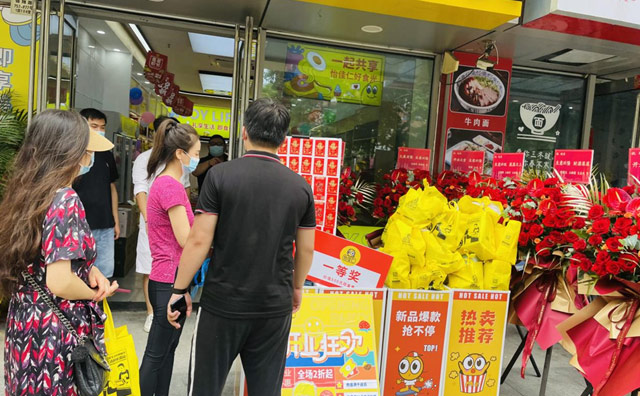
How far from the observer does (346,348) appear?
2535mm

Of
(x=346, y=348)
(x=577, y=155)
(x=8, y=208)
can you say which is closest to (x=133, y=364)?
(x=8, y=208)

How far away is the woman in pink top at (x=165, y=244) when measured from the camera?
Answer: 2328 mm

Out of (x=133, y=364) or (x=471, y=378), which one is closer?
(x=133, y=364)

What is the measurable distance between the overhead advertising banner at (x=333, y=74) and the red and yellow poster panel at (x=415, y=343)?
270cm

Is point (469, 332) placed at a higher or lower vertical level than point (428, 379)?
higher

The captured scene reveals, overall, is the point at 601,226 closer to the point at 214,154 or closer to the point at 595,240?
the point at 595,240

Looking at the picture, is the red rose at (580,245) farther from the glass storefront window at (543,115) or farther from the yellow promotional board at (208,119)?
the yellow promotional board at (208,119)

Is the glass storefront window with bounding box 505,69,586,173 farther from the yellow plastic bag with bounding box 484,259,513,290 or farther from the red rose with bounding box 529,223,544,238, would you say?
the yellow plastic bag with bounding box 484,259,513,290

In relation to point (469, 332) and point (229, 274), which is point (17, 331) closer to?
point (229, 274)

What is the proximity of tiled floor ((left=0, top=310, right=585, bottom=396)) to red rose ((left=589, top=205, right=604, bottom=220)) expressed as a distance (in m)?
1.49

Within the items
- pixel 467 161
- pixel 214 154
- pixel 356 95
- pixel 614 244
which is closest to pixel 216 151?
pixel 214 154

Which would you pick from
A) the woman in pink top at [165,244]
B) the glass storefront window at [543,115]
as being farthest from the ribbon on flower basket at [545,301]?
the glass storefront window at [543,115]

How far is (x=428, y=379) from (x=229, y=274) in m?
1.49

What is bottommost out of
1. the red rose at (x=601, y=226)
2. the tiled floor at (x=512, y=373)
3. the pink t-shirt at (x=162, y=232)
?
the tiled floor at (x=512, y=373)
